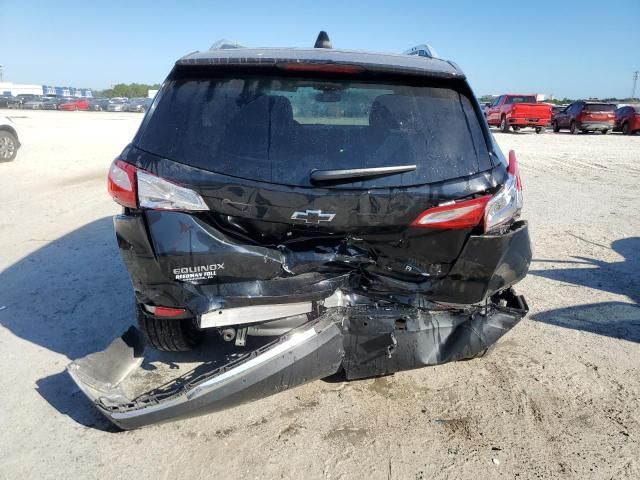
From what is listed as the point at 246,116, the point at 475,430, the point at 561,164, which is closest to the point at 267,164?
the point at 246,116

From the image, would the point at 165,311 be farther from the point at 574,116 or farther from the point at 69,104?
the point at 69,104

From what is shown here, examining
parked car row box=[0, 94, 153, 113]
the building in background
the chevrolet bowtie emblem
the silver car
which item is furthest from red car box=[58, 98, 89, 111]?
the chevrolet bowtie emblem

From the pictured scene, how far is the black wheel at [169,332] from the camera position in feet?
9.99

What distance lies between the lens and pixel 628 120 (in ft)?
84.0

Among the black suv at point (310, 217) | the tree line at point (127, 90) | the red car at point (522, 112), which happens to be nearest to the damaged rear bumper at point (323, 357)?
the black suv at point (310, 217)

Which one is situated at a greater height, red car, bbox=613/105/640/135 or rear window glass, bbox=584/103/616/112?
rear window glass, bbox=584/103/616/112

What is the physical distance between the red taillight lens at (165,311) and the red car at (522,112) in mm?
25089

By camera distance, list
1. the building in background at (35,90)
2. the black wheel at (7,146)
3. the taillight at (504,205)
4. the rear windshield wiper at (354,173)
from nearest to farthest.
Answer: the rear windshield wiper at (354,173) < the taillight at (504,205) < the black wheel at (7,146) < the building in background at (35,90)

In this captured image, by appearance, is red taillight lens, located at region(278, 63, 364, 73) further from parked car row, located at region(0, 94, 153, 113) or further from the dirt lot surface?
parked car row, located at region(0, 94, 153, 113)

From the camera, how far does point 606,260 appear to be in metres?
5.74

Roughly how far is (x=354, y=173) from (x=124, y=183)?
3.86 ft

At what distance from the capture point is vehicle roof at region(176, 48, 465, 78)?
8.84 ft

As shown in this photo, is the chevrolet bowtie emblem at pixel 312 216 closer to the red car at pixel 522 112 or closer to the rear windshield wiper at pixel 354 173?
the rear windshield wiper at pixel 354 173

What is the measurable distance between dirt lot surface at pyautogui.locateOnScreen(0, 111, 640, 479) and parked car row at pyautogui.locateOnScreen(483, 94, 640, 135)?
21.3 meters
